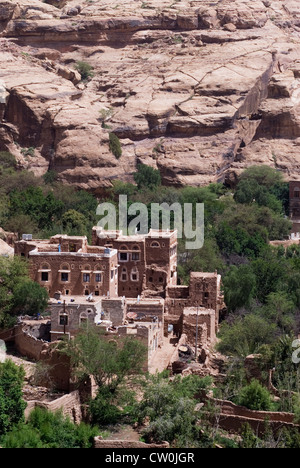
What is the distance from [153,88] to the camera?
99062 mm

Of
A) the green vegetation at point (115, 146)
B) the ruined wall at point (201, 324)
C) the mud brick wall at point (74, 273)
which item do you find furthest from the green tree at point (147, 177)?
the ruined wall at point (201, 324)

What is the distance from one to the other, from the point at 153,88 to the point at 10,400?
182 feet

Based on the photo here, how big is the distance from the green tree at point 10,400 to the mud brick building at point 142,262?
1499 cm

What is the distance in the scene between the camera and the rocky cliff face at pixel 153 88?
92938mm

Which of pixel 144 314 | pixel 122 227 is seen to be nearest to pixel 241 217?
pixel 122 227

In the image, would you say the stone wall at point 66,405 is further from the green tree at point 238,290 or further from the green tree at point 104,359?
the green tree at point 238,290

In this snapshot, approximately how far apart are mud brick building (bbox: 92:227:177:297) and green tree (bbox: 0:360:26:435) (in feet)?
49.2

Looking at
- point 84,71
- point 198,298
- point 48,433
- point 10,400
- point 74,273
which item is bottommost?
point 48,433

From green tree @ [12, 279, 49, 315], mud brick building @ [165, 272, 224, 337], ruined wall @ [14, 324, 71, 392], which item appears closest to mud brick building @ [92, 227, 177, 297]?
mud brick building @ [165, 272, 224, 337]

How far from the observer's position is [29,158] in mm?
93125

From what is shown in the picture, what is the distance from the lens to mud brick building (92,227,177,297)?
6328 cm

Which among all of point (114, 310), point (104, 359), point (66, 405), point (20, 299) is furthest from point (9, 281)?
point (66, 405)

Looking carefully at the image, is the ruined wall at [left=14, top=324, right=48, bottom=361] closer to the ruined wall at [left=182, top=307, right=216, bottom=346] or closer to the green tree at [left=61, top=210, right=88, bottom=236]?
the ruined wall at [left=182, top=307, right=216, bottom=346]

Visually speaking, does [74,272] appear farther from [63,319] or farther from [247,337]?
[247,337]
